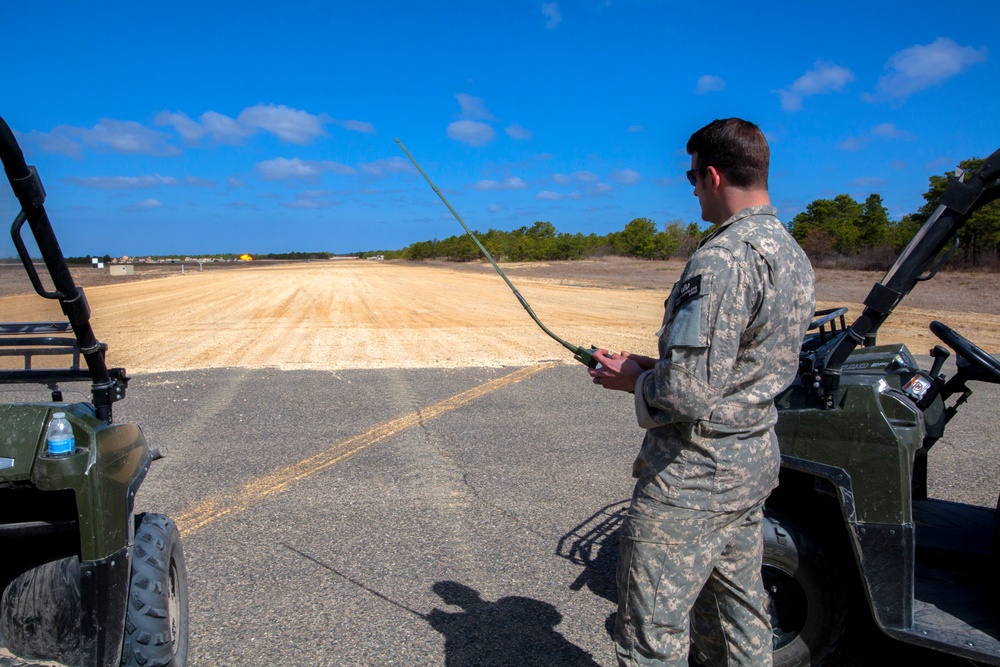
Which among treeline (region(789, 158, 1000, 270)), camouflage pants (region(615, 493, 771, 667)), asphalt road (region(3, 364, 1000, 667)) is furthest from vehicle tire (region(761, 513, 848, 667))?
treeline (region(789, 158, 1000, 270))

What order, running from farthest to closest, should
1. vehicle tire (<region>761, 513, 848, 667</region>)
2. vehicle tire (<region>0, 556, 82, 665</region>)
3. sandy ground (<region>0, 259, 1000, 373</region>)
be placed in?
1. sandy ground (<region>0, 259, 1000, 373</region>)
2. vehicle tire (<region>761, 513, 848, 667</region>)
3. vehicle tire (<region>0, 556, 82, 665</region>)

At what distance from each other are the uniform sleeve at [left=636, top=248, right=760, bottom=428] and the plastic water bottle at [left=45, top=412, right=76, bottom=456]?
6.07 ft

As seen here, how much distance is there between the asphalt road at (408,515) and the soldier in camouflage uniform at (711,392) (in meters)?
1.22

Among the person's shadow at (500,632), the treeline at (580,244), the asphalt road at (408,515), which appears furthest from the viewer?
the treeline at (580,244)

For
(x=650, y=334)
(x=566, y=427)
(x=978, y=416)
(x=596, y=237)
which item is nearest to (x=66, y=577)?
(x=566, y=427)

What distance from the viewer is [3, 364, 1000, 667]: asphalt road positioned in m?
3.30

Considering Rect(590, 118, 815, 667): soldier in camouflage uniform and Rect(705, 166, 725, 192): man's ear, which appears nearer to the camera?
Rect(590, 118, 815, 667): soldier in camouflage uniform

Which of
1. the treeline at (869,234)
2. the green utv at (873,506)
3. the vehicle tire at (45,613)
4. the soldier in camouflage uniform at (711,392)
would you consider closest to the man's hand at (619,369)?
the soldier in camouflage uniform at (711,392)

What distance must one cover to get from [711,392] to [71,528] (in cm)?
210

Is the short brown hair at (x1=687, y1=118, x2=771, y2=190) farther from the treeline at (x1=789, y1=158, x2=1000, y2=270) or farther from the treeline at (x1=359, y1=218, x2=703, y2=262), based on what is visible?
the treeline at (x1=359, y1=218, x2=703, y2=262)

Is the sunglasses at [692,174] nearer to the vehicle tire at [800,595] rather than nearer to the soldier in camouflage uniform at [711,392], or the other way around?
the soldier in camouflage uniform at [711,392]

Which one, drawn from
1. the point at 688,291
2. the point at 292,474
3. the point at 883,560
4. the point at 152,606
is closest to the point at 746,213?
the point at 688,291

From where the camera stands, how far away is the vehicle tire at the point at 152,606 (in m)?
2.33

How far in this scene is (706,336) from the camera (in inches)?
77.7
